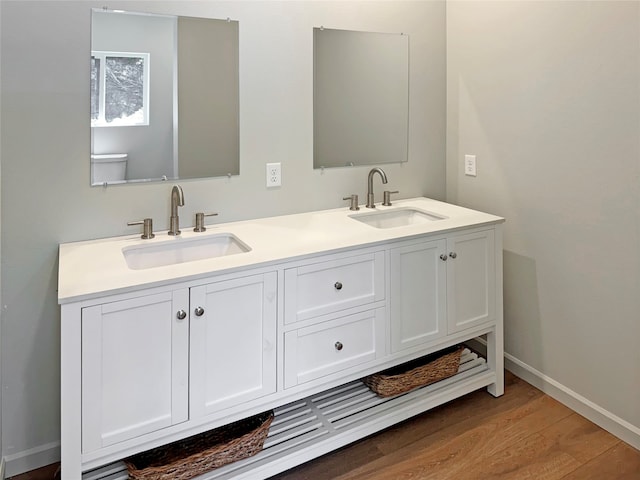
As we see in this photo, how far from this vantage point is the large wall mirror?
73.4 inches

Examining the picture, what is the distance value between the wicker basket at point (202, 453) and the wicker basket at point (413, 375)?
477 millimetres

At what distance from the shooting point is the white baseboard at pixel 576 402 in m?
2.04

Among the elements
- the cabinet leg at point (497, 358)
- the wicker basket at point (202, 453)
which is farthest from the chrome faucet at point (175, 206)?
the cabinet leg at point (497, 358)

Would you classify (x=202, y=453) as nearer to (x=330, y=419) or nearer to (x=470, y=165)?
(x=330, y=419)

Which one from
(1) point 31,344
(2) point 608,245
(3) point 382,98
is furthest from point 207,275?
(2) point 608,245

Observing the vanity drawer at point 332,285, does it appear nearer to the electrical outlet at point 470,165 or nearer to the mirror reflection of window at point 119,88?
the mirror reflection of window at point 119,88

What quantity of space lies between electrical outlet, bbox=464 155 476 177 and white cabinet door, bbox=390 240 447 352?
2.33ft

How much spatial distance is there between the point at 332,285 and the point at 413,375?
0.61m

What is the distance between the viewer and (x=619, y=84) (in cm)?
192

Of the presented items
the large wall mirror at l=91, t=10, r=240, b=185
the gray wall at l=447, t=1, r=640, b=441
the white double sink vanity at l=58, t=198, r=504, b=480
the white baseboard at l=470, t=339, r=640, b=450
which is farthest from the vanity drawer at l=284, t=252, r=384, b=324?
the white baseboard at l=470, t=339, r=640, b=450

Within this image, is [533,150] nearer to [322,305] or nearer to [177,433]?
[322,305]

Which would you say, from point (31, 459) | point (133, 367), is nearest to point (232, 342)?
point (133, 367)

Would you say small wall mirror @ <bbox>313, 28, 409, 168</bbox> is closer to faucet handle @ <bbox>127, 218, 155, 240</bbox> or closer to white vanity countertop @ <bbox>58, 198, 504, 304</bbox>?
white vanity countertop @ <bbox>58, 198, 504, 304</bbox>

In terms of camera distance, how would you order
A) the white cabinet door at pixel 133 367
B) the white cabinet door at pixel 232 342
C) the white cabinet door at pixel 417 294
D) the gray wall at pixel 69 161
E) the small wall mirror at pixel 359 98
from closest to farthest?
the white cabinet door at pixel 133 367 → the white cabinet door at pixel 232 342 → the gray wall at pixel 69 161 → the white cabinet door at pixel 417 294 → the small wall mirror at pixel 359 98
